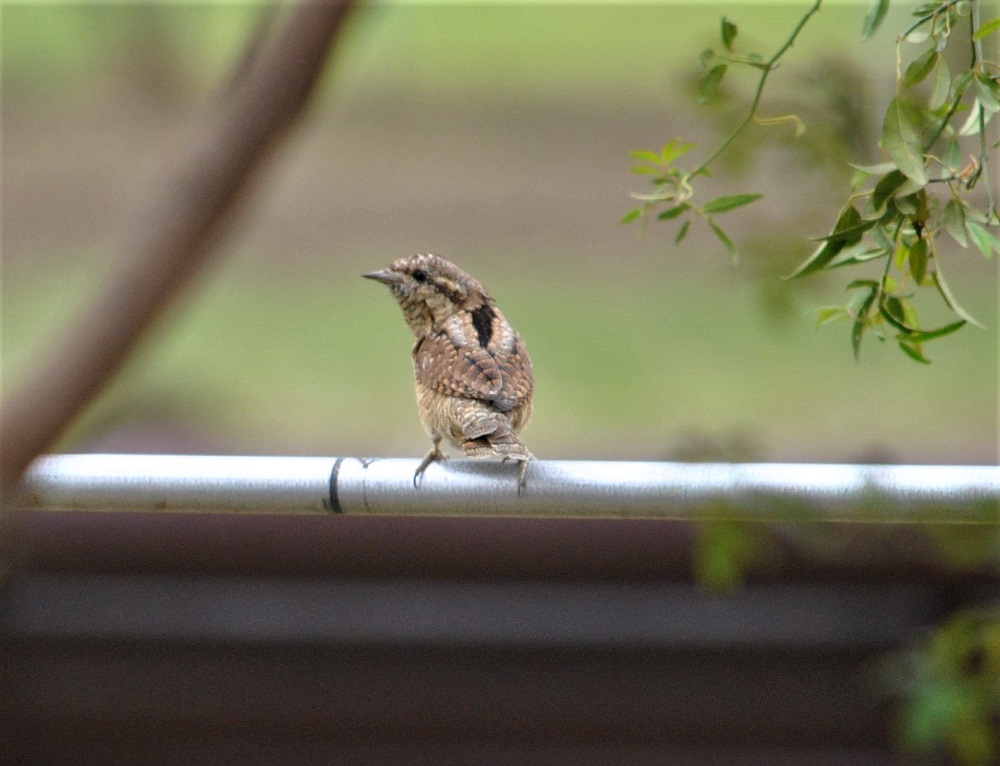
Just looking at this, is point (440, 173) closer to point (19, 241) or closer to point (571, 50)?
point (571, 50)

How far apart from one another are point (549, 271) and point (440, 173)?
1552mm

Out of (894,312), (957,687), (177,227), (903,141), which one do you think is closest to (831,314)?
(894,312)

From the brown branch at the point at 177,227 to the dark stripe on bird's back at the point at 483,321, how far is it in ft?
3.35

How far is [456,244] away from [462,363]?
5.79 metres

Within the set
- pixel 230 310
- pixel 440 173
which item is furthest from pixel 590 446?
pixel 440 173

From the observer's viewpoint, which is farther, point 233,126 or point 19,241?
point 19,241

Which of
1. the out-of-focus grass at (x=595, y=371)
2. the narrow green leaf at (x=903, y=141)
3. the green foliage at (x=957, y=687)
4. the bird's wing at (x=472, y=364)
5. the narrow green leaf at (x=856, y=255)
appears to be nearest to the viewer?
the narrow green leaf at (x=903, y=141)

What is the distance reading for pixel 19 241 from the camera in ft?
31.6

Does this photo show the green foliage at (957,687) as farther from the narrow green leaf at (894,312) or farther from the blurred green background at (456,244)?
the blurred green background at (456,244)

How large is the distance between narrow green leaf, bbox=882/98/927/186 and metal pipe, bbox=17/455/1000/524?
0.52 meters

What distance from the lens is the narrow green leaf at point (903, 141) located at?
175 cm

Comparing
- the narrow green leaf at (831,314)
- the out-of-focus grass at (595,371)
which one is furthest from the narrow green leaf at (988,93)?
the out-of-focus grass at (595,371)

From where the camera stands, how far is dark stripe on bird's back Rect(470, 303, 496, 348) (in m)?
3.55

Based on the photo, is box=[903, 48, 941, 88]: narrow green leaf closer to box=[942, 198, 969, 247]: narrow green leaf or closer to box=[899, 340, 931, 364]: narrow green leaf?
box=[942, 198, 969, 247]: narrow green leaf
